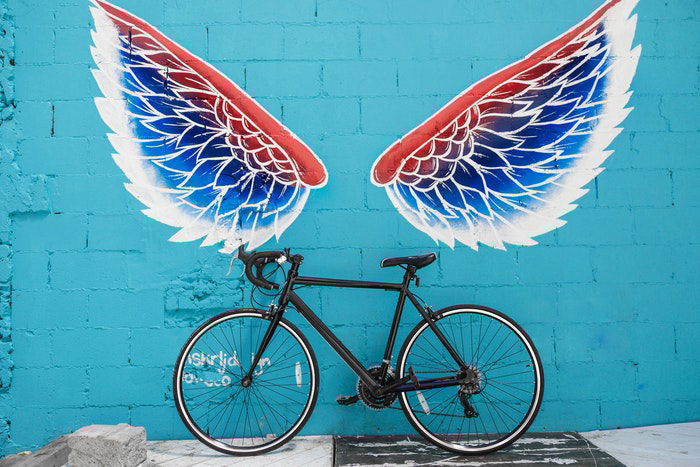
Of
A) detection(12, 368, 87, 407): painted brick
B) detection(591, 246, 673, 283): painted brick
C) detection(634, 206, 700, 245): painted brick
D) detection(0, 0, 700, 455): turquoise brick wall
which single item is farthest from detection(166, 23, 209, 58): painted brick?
detection(634, 206, 700, 245): painted brick

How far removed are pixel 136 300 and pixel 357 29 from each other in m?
1.98

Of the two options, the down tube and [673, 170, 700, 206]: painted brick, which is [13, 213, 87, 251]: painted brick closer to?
the down tube

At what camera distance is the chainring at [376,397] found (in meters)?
3.02

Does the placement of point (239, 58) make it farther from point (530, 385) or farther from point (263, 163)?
point (530, 385)

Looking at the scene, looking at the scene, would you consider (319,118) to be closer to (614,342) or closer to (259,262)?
(259,262)

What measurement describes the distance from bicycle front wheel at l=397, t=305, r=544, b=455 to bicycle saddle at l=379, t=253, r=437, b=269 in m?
0.34

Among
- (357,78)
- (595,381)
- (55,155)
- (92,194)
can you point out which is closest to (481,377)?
(595,381)

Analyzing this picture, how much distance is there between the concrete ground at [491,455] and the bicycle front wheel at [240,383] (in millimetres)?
169

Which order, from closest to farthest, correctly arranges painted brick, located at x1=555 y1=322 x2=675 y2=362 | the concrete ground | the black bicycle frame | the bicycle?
the concrete ground → the black bicycle frame → the bicycle → painted brick, located at x1=555 y1=322 x2=675 y2=362

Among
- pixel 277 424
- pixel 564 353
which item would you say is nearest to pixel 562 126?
pixel 564 353

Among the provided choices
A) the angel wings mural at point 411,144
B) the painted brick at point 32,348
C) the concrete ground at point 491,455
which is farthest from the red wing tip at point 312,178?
the painted brick at point 32,348

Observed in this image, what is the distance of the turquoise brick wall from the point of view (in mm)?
3307

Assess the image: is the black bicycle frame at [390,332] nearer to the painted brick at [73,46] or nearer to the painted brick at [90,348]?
the painted brick at [90,348]

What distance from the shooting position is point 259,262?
3.08 meters
